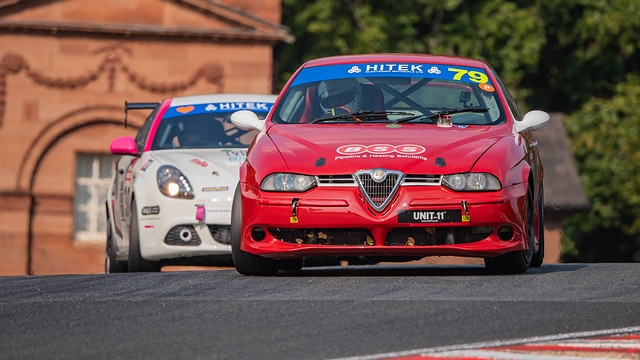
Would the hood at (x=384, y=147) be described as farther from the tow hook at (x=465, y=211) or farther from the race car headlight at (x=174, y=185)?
the race car headlight at (x=174, y=185)

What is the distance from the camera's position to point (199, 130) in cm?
1375

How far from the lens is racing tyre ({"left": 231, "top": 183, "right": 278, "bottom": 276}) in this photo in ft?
32.7

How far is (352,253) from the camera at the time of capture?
9.55 meters

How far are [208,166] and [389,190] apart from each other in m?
3.61

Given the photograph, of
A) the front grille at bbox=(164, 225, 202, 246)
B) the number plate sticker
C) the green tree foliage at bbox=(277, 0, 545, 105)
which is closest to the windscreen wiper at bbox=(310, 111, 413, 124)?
the number plate sticker

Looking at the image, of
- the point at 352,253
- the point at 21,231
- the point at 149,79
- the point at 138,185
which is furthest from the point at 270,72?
the point at 352,253

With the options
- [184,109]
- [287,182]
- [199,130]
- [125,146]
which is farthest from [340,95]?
[184,109]

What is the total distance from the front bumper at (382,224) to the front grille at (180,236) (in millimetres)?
2961

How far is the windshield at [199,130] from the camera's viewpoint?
13.6m

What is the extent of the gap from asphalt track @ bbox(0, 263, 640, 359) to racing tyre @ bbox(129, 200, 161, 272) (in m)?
2.31

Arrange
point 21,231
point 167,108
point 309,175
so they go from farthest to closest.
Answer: point 21,231, point 167,108, point 309,175

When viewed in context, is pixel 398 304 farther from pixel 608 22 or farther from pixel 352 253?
pixel 608 22

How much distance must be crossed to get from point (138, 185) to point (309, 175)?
12.3 feet

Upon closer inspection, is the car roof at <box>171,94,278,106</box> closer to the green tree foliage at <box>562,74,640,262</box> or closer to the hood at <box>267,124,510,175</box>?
the hood at <box>267,124,510,175</box>
